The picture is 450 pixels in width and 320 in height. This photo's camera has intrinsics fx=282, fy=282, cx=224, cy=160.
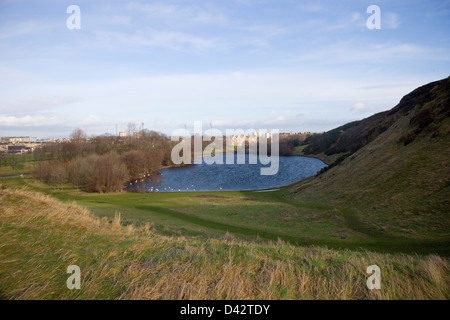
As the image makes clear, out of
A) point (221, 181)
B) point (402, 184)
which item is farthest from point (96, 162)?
point (402, 184)

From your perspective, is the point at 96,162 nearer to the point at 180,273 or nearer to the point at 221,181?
the point at 221,181

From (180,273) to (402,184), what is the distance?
25868 millimetres

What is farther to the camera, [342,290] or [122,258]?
[122,258]

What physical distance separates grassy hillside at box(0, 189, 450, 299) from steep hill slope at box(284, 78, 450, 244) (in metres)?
13.1

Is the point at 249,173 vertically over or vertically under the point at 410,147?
under

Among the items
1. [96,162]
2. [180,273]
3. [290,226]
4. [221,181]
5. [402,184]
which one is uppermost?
[96,162]

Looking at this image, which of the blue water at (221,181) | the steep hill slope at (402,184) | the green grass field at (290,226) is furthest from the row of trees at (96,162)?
the steep hill slope at (402,184)

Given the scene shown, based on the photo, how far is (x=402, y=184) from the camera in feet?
82.1

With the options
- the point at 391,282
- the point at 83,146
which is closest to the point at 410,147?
the point at 391,282

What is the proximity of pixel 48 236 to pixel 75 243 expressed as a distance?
0.75 metres

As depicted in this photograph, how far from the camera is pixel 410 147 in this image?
101 feet

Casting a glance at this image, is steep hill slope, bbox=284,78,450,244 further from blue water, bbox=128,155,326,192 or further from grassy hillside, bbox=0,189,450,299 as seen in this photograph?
blue water, bbox=128,155,326,192

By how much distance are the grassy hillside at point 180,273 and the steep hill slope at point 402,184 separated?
13.1 m
